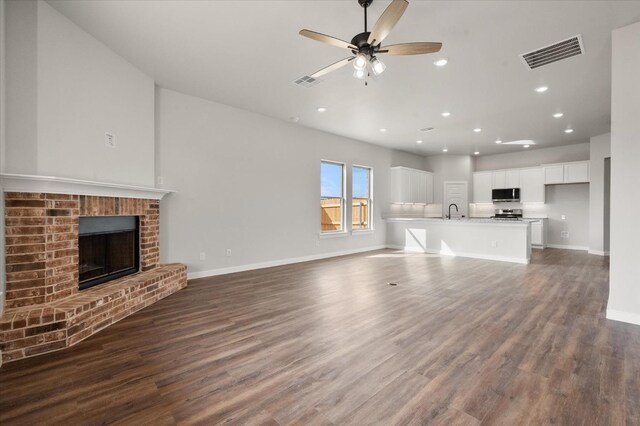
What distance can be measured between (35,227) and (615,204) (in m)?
5.59

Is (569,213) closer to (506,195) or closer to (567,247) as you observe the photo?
(567,247)

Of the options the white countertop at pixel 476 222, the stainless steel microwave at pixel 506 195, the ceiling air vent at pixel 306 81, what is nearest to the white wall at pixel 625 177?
the ceiling air vent at pixel 306 81

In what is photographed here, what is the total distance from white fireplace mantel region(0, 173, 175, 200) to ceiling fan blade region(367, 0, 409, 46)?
294 centimetres

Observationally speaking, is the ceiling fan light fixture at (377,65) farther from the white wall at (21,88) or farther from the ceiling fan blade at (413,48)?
the white wall at (21,88)

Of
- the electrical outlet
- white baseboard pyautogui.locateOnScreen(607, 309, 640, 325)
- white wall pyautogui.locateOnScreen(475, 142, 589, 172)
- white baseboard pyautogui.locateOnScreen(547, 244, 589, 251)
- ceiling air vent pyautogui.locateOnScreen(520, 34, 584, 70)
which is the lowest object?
white baseboard pyautogui.locateOnScreen(607, 309, 640, 325)

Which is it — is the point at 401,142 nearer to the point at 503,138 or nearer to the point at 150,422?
the point at 503,138

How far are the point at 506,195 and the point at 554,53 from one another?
6.55m

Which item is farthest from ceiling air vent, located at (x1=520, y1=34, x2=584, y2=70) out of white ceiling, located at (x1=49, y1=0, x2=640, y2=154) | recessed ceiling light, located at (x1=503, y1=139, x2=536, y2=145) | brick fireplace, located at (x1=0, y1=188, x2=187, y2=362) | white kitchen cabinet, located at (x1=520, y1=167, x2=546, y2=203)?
white kitchen cabinet, located at (x1=520, y1=167, x2=546, y2=203)

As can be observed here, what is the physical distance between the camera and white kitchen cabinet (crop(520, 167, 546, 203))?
27.9ft

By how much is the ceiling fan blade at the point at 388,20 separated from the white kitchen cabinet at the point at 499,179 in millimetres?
8531

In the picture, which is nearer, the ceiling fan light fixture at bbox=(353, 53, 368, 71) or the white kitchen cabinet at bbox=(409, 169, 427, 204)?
the ceiling fan light fixture at bbox=(353, 53, 368, 71)

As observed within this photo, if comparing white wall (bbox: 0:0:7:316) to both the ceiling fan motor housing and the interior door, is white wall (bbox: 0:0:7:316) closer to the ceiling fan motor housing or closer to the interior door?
the ceiling fan motor housing

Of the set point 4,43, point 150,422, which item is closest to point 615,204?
point 150,422

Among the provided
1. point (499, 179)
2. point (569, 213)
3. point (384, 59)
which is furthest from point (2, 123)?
point (569, 213)
